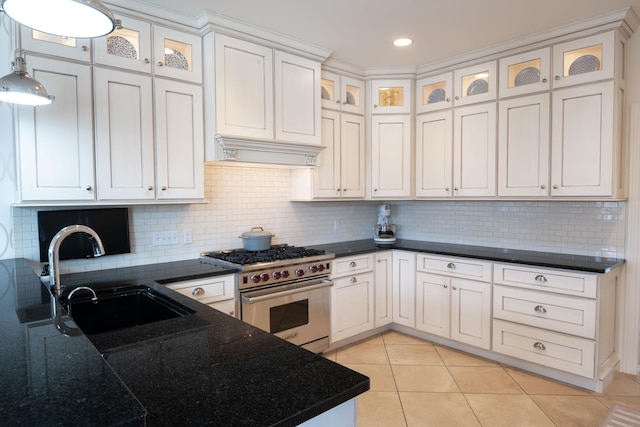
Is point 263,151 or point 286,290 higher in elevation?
point 263,151

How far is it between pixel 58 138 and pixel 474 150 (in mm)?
3179

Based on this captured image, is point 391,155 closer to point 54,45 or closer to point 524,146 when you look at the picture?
point 524,146

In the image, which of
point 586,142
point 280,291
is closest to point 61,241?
point 280,291

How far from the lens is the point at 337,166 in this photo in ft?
12.5

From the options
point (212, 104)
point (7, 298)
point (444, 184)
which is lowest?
point (7, 298)

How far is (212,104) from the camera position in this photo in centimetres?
285

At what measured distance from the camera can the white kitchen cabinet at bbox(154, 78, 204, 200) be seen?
2693 mm

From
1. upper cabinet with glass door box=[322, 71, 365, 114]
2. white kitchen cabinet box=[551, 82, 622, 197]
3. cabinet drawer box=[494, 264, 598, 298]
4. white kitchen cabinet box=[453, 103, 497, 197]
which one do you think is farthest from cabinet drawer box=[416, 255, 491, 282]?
upper cabinet with glass door box=[322, 71, 365, 114]

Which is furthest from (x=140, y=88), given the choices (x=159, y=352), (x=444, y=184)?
(x=444, y=184)

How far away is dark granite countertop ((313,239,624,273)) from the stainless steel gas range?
385 millimetres

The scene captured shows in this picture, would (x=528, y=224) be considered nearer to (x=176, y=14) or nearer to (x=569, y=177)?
(x=569, y=177)

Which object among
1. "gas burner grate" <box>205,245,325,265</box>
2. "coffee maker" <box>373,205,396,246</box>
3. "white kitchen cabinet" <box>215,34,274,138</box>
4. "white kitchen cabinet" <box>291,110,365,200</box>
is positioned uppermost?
"white kitchen cabinet" <box>215,34,274,138</box>

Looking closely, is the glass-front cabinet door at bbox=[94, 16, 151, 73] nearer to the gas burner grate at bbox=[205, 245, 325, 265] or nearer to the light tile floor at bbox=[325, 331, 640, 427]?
the gas burner grate at bbox=[205, 245, 325, 265]

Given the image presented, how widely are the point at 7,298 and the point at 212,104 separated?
1790 mm
